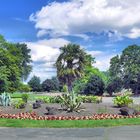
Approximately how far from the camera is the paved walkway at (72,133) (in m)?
14.5

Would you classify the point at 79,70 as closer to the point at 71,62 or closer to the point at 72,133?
the point at 71,62

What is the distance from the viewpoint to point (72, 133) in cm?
1605

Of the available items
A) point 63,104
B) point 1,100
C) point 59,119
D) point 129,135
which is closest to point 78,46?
point 1,100

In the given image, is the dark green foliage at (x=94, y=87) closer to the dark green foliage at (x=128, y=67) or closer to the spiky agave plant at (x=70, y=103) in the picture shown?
the dark green foliage at (x=128, y=67)

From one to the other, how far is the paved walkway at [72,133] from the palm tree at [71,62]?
5619 cm

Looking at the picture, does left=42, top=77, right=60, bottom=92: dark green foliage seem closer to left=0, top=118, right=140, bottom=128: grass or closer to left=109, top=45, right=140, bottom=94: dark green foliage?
left=109, top=45, right=140, bottom=94: dark green foliage

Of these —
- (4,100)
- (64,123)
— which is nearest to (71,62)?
(4,100)

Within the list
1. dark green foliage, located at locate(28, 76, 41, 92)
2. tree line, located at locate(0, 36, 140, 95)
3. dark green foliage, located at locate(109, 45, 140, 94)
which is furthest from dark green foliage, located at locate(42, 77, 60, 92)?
dark green foliage, located at locate(109, 45, 140, 94)

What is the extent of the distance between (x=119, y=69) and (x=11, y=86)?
98.2ft

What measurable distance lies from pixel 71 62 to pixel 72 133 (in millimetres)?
58629

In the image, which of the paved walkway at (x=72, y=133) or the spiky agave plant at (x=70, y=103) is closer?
the paved walkway at (x=72, y=133)

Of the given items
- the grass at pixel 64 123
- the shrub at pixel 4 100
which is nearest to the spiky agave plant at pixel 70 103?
the grass at pixel 64 123

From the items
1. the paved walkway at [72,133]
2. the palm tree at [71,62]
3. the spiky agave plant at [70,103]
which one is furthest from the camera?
the palm tree at [71,62]

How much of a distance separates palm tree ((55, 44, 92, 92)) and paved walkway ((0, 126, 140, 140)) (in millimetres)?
56189
